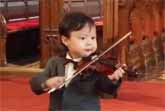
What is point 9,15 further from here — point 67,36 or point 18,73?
point 67,36

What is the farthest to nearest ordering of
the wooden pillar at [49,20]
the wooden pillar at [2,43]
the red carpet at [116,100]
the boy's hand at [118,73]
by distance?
1. the wooden pillar at [2,43]
2. the wooden pillar at [49,20]
3. the red carpet at [116,100]
4. the boy's hand at [118,73]

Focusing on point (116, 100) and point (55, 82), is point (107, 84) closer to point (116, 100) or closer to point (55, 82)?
point (55, 82)

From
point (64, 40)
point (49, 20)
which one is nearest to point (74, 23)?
Answer: point (64, 40)

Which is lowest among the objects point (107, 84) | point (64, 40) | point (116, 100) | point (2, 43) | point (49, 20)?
point (116, 100)

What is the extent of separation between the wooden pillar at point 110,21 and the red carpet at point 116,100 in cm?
50

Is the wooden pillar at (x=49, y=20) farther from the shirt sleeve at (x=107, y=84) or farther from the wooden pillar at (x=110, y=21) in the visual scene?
the shirt sleeve at (x=107, y=84)

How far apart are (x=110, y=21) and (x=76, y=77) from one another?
3173 millimetres

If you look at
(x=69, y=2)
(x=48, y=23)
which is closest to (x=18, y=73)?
(x=48, y=23)

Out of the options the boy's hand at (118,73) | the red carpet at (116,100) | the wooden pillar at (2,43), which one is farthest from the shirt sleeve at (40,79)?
the wooden pillar at (2,43)

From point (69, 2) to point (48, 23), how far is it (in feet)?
1.06

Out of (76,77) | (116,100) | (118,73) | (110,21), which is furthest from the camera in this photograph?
(110,21)

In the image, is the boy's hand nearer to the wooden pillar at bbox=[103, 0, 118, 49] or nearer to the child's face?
the child's face

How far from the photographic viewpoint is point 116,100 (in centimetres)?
416

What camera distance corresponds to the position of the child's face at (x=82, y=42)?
5.55 ft
